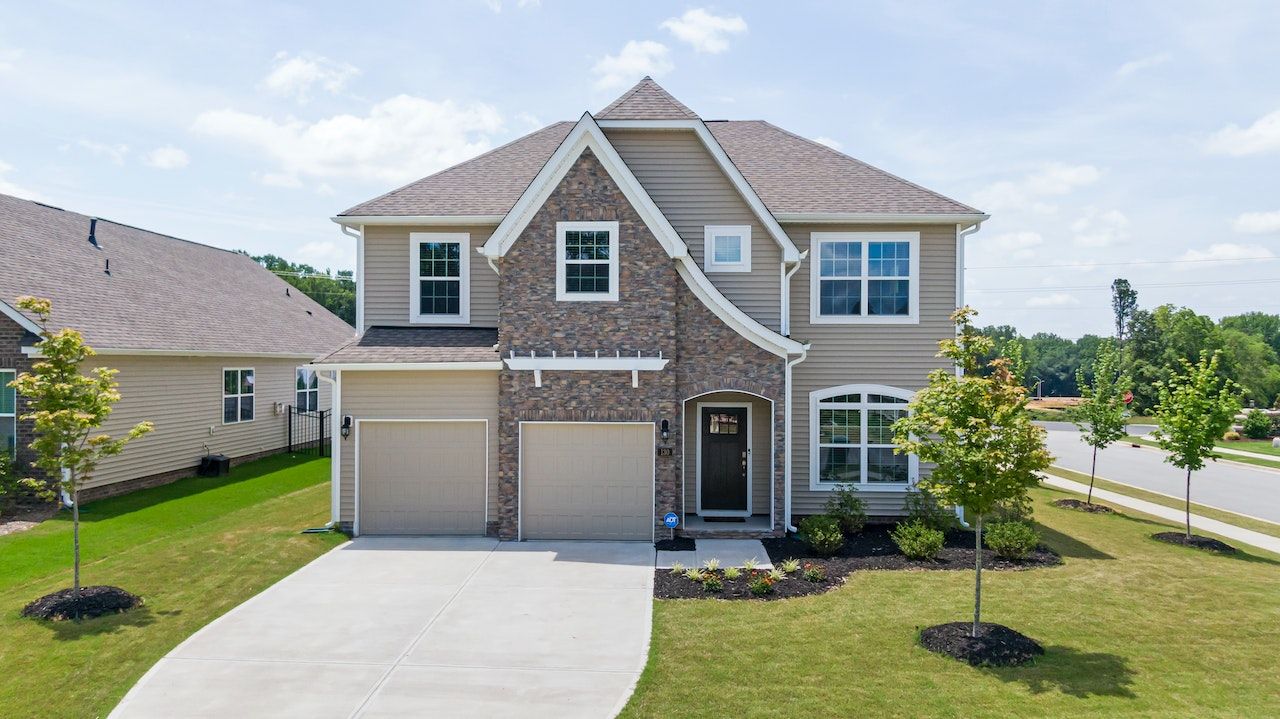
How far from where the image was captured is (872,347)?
1434 cm

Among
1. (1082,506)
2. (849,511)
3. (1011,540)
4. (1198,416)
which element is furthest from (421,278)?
(1082,506)

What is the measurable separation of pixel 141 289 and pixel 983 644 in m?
22.5

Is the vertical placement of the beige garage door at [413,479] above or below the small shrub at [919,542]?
above

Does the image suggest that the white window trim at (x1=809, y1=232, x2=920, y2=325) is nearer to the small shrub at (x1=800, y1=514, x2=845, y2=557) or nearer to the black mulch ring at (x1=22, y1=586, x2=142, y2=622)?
the small shrub at (x1=800, y1=514, x2=845, y2=557)

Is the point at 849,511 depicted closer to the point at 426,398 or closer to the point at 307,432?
the point at 426,398

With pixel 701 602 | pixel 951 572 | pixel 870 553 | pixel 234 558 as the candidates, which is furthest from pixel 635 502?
pixel 234 558

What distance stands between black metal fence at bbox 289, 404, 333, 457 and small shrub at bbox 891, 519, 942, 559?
61.4 feet

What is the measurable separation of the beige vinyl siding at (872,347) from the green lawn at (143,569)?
951 centimetres

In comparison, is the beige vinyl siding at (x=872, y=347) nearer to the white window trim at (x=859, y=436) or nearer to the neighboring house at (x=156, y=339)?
the white window trim at (x=859, y=436)

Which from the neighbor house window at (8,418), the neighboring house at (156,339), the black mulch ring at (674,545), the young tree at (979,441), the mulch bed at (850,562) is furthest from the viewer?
the neighboring house at (156,339)

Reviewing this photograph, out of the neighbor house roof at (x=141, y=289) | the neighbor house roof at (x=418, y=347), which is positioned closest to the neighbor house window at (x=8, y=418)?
the neighbor house roof at (x=141, y=289)

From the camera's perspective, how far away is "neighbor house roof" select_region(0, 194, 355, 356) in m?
16.1

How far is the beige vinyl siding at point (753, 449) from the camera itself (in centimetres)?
1436

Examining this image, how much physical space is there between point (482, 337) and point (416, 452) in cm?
267
